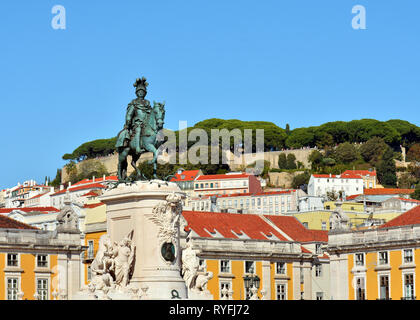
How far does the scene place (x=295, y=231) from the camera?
86.5 metres

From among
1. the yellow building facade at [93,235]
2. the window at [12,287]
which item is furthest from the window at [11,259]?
the yellow building facade at [93,235]

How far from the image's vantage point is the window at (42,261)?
71.3 m

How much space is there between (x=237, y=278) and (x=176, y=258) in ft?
137

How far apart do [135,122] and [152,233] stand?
3658 millimetres

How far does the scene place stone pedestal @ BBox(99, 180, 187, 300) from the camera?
112 feet

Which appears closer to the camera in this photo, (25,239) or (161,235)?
(161,235)

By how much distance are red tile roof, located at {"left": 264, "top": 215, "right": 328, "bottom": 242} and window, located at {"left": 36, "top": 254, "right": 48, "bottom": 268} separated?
19621 mm

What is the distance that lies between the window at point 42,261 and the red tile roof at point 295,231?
1962 cm

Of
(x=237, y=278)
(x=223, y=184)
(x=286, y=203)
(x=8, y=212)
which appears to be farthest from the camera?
(x=223, y=184)

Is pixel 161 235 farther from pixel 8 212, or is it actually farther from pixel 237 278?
pixel 8 212

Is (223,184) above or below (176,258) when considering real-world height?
above

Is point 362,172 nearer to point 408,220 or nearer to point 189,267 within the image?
point 408,220
